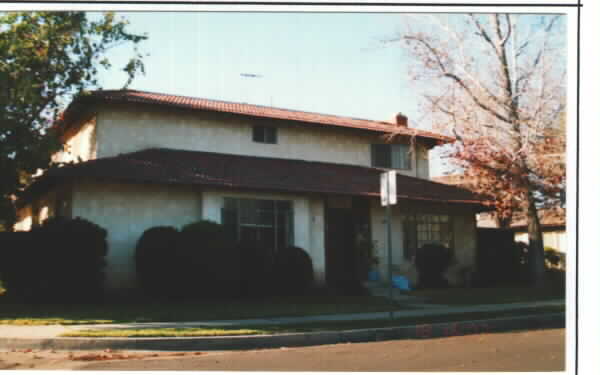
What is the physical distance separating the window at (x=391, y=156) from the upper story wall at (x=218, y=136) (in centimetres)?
22

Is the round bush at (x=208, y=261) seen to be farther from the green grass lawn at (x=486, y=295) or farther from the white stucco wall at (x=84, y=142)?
the green grass lawn at (x=486, y=295)

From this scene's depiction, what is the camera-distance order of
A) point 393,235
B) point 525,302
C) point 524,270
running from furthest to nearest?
point 524,270 → point 393,235 → point 525,302

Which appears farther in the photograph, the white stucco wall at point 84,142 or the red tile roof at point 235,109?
the white stucco wall at point 84,142

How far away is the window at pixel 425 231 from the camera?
22.0m

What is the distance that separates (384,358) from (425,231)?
45.5 ft

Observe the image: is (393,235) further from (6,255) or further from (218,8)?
(218,8)

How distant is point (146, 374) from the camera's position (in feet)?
25.2

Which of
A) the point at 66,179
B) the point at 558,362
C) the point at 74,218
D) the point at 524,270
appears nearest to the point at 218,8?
the point at 558,362

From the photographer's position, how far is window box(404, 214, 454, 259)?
22000 millimetres

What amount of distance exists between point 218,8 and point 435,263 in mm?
14526

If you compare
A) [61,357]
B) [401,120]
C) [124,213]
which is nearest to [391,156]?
[401,120]

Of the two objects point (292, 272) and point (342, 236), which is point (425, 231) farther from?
point (292, 272)

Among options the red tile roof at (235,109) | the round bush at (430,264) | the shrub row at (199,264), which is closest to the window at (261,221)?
the shrub row at (199,264)

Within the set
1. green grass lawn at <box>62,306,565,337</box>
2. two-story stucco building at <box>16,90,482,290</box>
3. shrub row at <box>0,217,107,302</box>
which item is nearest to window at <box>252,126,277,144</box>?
two-story stucco building at <box>16,90,482,290</box>
